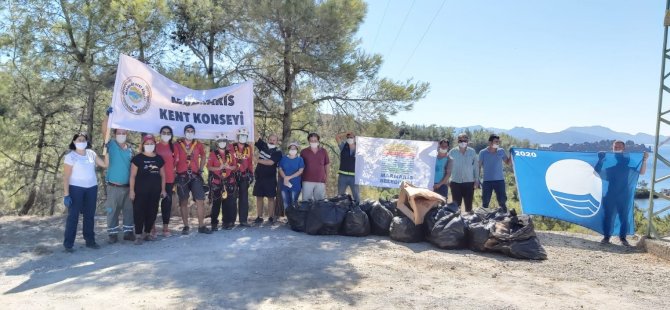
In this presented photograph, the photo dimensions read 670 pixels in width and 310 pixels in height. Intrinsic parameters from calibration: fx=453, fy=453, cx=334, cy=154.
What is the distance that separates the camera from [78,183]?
20.3 feet

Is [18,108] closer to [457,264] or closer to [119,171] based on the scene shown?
[119,171]

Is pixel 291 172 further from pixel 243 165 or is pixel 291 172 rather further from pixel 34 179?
pixel 34 179

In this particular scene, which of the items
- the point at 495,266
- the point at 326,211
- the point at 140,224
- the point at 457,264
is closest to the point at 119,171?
the point at 140,224

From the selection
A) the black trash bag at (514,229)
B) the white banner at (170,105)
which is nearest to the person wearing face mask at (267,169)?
the white banner at (170,105)

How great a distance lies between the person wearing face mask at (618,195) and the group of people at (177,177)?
460 centimetres

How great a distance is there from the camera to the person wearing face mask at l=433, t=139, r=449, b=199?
8844 mm

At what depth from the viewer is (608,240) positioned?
800 cm

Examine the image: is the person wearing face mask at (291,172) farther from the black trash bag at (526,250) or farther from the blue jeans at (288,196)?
the black trash bag at (526,250)

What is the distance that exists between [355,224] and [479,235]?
2.00 m

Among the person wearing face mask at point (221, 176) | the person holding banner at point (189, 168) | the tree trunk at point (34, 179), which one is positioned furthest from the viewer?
the tree trunk at point (34, 179)

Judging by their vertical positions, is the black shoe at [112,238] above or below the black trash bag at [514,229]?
below

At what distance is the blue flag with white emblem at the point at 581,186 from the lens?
Result: 7910mm

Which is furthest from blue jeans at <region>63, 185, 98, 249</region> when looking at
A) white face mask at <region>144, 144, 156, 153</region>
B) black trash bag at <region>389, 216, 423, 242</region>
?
black trash bag at <region>389, 216, 423, 242</region>

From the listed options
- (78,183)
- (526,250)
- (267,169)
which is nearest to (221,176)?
(267,169)
